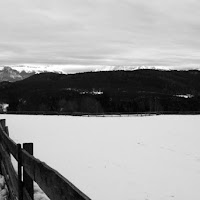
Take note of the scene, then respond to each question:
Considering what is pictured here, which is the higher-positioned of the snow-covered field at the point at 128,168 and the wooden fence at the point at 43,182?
the wooden fence at the point at 43,182

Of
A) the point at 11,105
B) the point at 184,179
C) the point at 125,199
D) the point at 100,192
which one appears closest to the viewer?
the point at 125,199

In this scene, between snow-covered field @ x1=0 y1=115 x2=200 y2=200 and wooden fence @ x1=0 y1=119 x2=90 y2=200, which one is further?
snow-covered field @ x1=0 y1=115 x2=200 y2=200

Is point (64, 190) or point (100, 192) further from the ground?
point (64, 190)

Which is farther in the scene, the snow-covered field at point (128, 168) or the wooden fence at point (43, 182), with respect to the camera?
the snow-covered field at point (128, 168)

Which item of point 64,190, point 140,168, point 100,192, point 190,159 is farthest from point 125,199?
point 190,159

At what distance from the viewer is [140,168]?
34.9 ft

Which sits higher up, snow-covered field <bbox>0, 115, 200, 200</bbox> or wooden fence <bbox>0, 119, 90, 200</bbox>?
wooden fence <bbox>0, 119, 90, 200</bbox>

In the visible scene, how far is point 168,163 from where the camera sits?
11.6 metres

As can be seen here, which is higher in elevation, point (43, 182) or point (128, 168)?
point (43, 182)

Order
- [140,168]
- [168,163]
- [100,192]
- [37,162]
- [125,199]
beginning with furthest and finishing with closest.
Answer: [168,163]
[140,168]
[100,192]
[125,199]
[37,162]

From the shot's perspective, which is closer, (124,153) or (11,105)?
(124,153)

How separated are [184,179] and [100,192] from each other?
2619mm

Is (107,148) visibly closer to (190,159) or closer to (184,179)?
(190,159)

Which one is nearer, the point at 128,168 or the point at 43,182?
the point at 43,182
